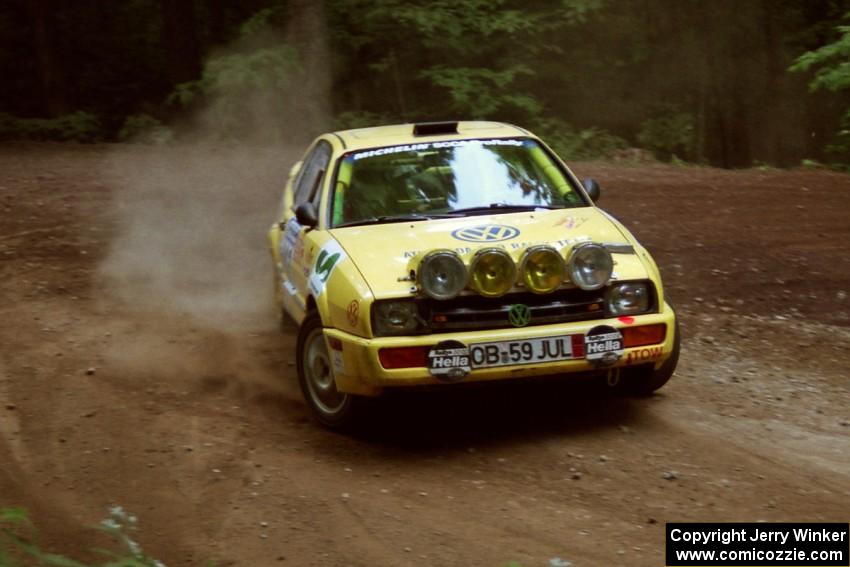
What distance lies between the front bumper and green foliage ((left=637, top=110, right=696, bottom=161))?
16.4 metres

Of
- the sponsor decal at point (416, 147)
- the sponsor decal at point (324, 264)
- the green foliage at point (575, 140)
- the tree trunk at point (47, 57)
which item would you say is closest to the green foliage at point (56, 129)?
the tree trunk at point (47, 57)

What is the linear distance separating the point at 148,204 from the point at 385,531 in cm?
1039

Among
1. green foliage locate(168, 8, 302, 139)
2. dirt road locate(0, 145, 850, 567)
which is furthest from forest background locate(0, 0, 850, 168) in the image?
dirt road locate(0, 145, 850, 567)

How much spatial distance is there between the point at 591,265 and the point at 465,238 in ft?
2.49

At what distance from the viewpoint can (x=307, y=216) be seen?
7.84 meters

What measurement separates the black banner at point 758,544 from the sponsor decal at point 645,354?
145cm

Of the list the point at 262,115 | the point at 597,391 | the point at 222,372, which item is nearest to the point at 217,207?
the point at 262,115

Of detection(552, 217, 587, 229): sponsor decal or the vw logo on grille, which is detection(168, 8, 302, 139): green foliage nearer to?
detection(552, 217, 587, 229): sponsor decal

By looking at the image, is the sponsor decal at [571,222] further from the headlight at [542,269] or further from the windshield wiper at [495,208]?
the headlight at [542,269]

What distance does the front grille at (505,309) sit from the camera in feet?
22.0

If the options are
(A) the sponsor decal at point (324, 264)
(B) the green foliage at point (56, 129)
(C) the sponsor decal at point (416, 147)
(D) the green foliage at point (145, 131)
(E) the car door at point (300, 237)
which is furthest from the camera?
(B) the green foliage at point (56, 129)

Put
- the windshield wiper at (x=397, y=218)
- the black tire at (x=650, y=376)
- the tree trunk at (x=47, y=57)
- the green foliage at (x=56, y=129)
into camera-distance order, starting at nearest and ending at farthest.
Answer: the black tire at (x=650, y=376), the windshield wiper at (x=397, y=218), the green foliage at (x=56, y=129), the tree trunk at (x=47, y=57)

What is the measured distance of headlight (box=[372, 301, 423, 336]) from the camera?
21.9 feet

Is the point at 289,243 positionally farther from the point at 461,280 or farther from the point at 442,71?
the point at 442,71
